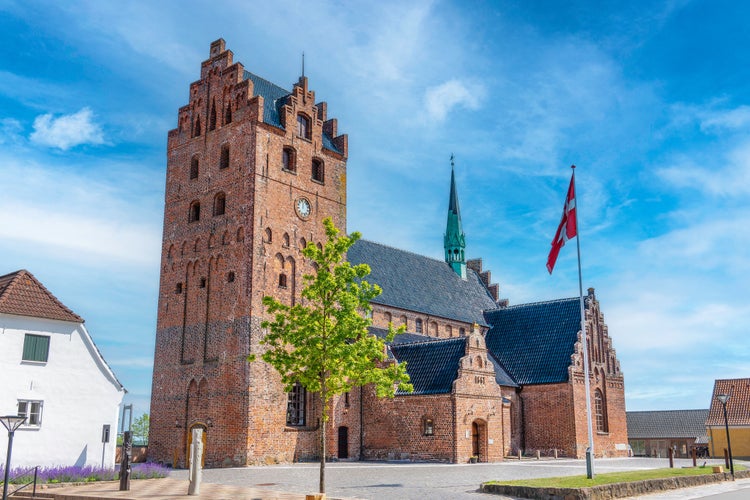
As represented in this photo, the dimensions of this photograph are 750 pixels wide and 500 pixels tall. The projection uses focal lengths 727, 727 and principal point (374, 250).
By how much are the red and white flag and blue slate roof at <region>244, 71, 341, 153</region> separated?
19.2 metres

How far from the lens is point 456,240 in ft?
214

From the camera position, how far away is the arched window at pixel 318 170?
150 feet

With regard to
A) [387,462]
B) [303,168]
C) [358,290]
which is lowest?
[387,462]

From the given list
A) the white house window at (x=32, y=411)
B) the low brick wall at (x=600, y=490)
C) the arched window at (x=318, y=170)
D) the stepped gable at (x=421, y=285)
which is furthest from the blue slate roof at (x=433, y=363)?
the white house window at (x=32, y=411)

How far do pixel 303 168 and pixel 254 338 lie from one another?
11.3m

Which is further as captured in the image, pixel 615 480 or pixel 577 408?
pixel 577 408

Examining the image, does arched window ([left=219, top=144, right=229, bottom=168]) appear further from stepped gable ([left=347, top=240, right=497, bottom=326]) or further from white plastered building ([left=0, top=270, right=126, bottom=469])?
white plastered building ([left=0, top=270, right=126, bottom=469])

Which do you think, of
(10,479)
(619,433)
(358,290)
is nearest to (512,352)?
(619,433)

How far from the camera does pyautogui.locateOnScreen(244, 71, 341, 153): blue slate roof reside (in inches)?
1703

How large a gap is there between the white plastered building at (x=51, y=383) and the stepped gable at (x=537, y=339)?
28703 mm

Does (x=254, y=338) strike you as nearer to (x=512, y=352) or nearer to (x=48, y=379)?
(x=48, y=379)

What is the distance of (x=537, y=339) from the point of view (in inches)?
2084

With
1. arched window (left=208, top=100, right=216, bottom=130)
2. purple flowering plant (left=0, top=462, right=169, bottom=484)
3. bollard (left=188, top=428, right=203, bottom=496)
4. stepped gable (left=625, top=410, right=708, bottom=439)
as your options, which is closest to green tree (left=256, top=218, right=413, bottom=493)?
bollard (left=188, top=428, right=203, bottom=496)

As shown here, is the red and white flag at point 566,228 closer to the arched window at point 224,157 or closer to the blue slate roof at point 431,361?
the blue slate roof at point 431,361
